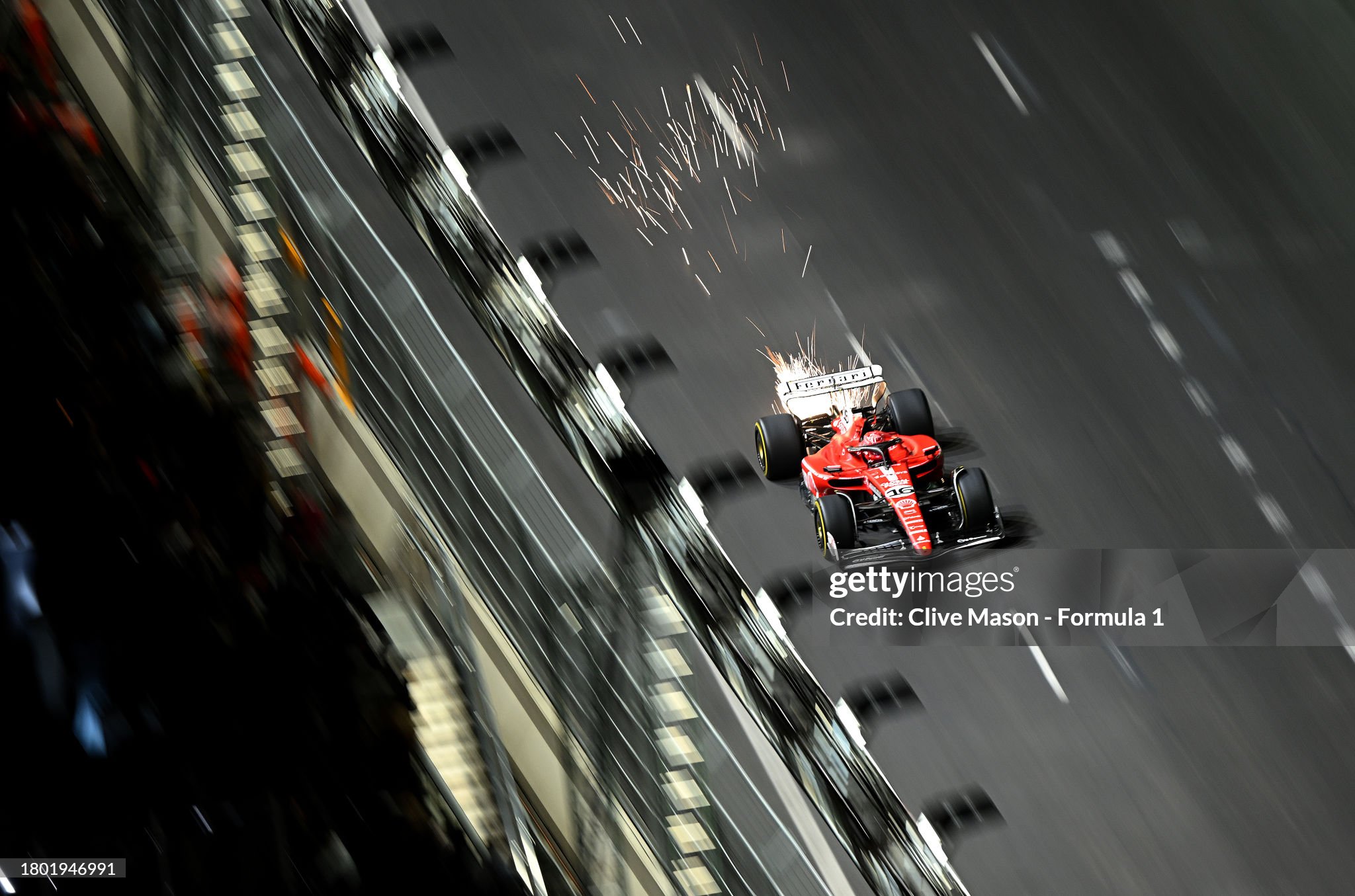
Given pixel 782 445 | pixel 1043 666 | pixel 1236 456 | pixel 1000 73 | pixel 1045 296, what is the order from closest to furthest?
→ pixel 1043 666, pixel 782 445, pixel 1236 456, pixel 1045 296, pixel 1000 73

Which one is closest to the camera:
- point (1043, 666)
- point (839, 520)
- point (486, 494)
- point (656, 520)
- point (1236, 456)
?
point (656, 520)

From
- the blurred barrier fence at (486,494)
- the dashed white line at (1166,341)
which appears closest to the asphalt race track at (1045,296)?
the dashed white line at (1166,341)

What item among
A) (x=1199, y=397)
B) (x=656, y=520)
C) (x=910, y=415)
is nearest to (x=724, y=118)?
(x=910, y=415)

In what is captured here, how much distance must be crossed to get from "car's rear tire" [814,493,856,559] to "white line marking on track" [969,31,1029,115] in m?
2.37

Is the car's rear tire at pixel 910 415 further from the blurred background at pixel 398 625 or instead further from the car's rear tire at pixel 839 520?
the blurred background at pixel 398 625

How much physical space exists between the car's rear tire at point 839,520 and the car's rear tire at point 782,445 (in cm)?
25

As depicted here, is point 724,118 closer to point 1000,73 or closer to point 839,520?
point 1000,73

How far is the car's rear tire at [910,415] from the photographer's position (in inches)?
168

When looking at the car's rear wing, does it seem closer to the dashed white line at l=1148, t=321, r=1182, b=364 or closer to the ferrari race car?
the ferrari race car

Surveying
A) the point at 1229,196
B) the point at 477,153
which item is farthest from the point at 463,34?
the point at 1229,196

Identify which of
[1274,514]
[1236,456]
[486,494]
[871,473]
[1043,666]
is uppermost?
[486,494]

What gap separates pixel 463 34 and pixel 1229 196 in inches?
133

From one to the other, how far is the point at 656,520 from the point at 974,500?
10.5ft

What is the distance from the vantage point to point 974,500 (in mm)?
4008
